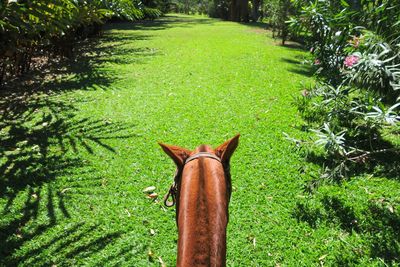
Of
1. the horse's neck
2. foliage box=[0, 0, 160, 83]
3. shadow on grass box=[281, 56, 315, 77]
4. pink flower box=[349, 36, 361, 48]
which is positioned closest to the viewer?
the horse's neck

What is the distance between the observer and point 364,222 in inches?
131

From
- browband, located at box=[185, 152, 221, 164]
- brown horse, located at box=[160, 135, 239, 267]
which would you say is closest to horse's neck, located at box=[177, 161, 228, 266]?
brown horse, located at box=[160, 135, 239, 267]

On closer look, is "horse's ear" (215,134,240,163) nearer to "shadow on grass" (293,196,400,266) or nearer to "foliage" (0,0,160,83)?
"shadow on grass" (293,196,400,266)

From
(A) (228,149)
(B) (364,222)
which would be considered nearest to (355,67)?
(B) (364,222)

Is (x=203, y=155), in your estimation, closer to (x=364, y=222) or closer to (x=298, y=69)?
(x=364, y=222)

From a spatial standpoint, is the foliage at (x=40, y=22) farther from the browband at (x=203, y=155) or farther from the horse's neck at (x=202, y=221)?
the horse's neck at (x=202, y=221)

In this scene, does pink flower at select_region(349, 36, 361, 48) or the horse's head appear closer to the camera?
the horse's head

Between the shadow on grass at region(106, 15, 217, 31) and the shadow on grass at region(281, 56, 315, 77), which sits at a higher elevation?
the shadow on grass at region(106, 15, 217, 31)

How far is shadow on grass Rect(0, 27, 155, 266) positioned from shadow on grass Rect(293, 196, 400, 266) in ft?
7.03

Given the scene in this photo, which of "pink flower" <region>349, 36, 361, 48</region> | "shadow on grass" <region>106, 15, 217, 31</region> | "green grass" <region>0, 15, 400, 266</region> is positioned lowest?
"green grass" <region>0, 15, 400, 266</region>

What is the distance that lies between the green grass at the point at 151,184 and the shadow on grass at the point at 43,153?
0.02 metres

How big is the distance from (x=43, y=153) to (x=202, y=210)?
165 inches

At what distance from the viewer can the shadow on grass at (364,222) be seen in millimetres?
2936

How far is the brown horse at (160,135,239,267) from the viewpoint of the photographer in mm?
1102
